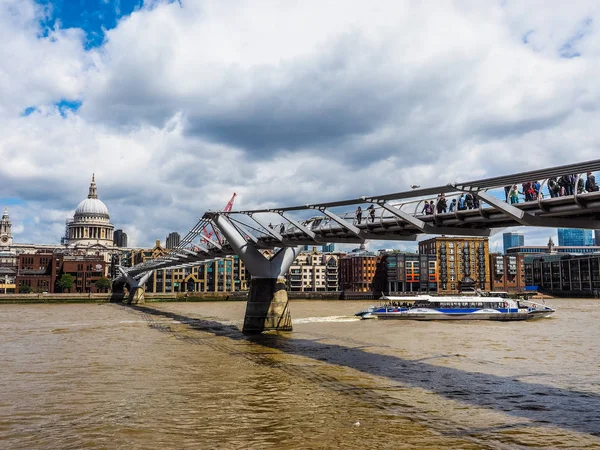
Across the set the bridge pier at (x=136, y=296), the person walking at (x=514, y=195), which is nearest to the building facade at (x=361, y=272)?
the bridge pier at (x=136, y=296)

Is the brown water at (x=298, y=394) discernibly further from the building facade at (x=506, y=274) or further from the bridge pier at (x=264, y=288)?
the building facade at (x=506, y=274)

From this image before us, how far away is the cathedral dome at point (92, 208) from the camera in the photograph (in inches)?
7441

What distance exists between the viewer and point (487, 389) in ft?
61.9

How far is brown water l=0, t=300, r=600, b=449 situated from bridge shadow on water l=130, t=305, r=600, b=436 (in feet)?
0.22

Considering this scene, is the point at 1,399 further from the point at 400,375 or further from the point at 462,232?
the point at 462,232

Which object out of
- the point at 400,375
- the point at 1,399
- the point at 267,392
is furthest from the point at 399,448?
the point at 1,399

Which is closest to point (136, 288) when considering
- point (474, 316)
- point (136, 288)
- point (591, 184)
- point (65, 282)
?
point (136, 288)

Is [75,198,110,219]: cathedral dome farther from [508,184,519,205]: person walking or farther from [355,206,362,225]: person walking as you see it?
[508,184,519,205]: person walking

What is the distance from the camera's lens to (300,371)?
885 inches

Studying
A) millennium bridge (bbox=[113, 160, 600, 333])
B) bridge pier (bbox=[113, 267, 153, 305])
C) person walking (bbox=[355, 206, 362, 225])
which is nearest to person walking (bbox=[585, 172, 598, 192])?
millennium bridge (bbox=[113, 160, 600, 333])

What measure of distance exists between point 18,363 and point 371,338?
2117cm

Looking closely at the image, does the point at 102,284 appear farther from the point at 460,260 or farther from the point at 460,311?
the point at 460,311

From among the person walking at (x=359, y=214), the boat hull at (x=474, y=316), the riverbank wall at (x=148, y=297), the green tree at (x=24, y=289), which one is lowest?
the boat hull at (x=474, y=316)

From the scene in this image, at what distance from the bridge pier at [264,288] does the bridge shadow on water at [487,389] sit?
30.7ft
